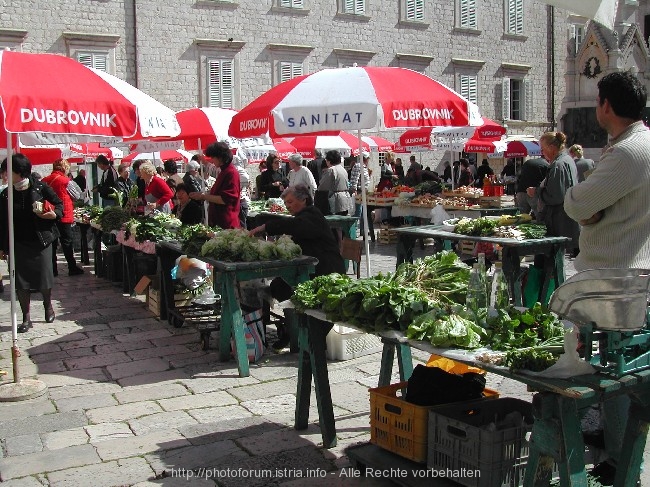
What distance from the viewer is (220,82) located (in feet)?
84.7

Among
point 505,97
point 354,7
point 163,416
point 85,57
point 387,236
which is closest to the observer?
point 163,416

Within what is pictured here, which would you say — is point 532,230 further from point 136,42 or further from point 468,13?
point 468,13

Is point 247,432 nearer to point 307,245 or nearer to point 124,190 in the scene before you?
point 307,245

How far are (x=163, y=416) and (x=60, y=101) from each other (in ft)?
7.74

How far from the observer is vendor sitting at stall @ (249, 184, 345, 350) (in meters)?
6.81

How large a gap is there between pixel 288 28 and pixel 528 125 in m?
12.3

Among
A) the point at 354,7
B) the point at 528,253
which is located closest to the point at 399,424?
the point at 528,253

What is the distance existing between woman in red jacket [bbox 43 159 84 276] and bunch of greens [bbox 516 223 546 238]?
21.8 feet

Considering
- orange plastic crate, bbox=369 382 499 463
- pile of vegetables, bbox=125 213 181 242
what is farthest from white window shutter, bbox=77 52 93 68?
orange plastic crate, bbox=369 382 499 463

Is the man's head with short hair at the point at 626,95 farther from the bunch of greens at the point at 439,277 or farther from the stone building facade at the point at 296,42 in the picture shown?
the stone building facade at the point at 296,42

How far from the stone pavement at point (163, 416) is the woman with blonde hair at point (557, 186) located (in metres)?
2.37

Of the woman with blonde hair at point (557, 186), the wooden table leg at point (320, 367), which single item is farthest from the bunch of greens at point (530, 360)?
the woman with blonde hair at point (557, 186)

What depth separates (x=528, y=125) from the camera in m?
33.7

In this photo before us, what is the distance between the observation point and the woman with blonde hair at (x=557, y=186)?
796cm
